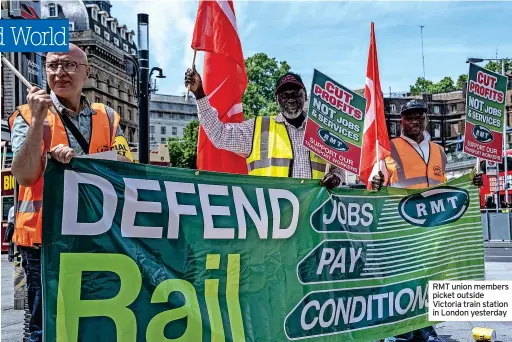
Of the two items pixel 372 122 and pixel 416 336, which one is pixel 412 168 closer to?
pixel 372 122

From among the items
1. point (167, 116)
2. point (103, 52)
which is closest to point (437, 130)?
point (103, 52)

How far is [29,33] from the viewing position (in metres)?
3.98

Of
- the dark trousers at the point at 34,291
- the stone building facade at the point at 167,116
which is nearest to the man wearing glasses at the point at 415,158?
the dark trousers at the point at 34,291

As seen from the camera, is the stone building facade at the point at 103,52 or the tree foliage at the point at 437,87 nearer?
the stone building facade at the point at 103,52

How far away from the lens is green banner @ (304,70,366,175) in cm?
456

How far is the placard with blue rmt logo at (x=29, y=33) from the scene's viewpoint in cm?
381

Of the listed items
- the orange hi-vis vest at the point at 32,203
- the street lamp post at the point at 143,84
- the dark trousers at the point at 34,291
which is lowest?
the dark trousers at the point at 34,291

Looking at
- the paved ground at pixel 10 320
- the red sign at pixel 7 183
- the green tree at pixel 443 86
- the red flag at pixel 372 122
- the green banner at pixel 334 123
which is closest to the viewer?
the green banner at pixel 334 123

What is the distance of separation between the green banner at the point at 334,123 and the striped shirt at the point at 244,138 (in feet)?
0.47

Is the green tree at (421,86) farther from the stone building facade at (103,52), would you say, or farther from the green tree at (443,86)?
the stone building facade at (103,52)

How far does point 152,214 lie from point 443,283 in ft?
9.50

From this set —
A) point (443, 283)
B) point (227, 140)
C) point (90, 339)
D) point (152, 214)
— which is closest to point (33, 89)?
point (152, 214)
